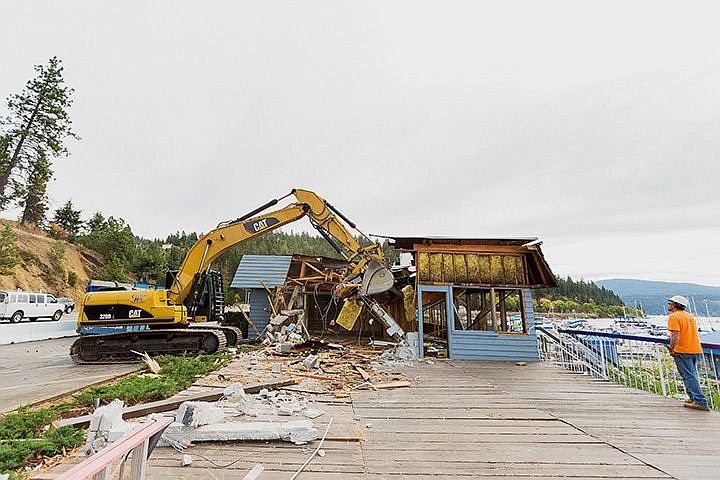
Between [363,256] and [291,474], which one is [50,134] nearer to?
[363,256]

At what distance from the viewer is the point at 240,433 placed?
3768 millimetres

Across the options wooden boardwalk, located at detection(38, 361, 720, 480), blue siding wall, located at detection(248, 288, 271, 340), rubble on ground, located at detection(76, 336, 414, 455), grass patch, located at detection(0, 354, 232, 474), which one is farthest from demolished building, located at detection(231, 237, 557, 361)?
grass patch, located at detection(0, 354, 232, 474)

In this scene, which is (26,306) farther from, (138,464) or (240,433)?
(138,464)

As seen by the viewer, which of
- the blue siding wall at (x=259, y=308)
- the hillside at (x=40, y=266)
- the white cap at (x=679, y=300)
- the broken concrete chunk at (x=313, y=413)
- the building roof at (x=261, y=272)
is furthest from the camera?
the hillside at (x=40, y=266)

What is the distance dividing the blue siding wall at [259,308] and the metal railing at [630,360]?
37.2ft

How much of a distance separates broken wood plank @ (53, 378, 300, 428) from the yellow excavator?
4.76 m

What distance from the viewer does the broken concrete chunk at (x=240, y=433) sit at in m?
3.71

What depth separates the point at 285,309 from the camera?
48.4ft

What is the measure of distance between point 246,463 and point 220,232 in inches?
336

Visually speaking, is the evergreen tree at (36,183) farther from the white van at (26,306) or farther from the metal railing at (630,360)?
the metal railing at (630,360)

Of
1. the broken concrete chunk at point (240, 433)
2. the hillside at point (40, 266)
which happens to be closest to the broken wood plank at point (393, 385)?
Answer: the broken concrete chunk at point (240, 433)

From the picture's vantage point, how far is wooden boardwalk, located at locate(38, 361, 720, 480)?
3.22 metres

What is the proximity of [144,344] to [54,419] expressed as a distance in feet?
21.2

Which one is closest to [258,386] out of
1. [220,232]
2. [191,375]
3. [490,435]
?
[191,375]
